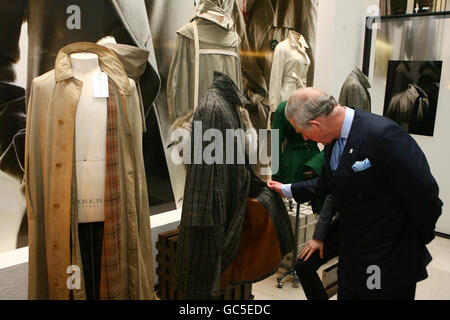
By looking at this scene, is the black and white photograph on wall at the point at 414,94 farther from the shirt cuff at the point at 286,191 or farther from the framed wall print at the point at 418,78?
the shirt cuff at the point at 286,191

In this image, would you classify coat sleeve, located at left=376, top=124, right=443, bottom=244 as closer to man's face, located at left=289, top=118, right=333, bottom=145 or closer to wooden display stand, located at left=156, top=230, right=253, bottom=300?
man's face, located at left=289, top=118, right=333, bottom=145

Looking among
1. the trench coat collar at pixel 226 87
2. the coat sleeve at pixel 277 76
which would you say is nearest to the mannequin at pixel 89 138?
the trench coat collar at pixel 226 87

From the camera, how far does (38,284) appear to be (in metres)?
2.04

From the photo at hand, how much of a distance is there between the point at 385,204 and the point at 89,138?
158 centimetres

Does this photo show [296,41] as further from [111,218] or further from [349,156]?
[111,218]

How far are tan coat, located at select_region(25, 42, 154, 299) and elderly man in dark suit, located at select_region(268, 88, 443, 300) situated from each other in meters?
0.92

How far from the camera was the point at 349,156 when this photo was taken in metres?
1.94

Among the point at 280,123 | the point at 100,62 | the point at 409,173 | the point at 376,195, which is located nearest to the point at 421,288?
the point at 280,123

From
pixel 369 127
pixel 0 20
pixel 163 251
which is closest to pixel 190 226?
pixel 163 251

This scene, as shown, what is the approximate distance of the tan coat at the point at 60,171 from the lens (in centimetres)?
194

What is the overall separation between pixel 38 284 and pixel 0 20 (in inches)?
62.9

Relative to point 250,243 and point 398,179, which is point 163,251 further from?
point 398,179

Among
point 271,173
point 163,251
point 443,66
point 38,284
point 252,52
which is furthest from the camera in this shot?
point 443,66

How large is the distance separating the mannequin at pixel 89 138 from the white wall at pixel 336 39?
11.7ft
